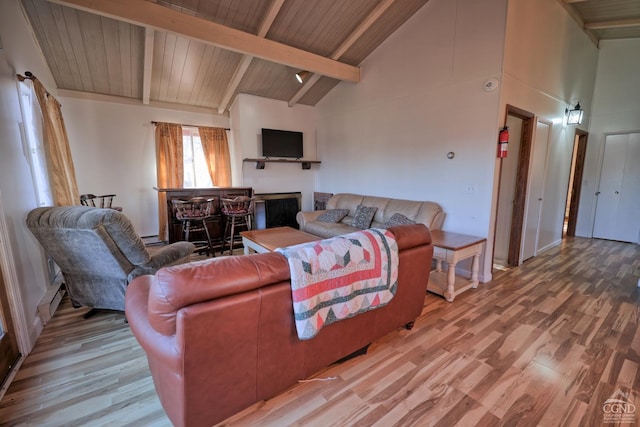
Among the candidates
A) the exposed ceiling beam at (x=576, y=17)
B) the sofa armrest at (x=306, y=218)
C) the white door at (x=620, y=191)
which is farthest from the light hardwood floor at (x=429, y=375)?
the exposed ceiling beam at (x=576, y=17)

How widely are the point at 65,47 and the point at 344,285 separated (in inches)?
191

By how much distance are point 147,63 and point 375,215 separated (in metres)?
4.10

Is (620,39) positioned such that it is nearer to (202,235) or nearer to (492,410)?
(492,410)

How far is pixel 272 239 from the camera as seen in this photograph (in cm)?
344

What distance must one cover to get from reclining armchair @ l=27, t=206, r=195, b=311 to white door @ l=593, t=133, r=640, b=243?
7694 mm

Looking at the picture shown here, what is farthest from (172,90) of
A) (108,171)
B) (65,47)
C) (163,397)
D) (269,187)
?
(163,397)

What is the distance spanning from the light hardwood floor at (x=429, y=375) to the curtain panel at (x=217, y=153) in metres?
3.49

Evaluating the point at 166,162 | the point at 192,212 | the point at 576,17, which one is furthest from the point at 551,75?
the point at 166,162

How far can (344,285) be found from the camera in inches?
63.4

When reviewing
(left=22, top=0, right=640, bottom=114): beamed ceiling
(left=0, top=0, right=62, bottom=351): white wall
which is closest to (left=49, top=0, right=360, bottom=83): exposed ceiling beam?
(left=22, top=0, right=640, bottom=114): beamed ceiling

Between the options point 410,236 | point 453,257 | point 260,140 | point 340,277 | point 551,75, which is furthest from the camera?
point 260,140

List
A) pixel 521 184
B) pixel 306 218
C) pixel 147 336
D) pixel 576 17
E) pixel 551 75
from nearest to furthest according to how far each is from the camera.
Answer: pixel 147 336 → pixel 521 184 → pixel 551 75 → pixel 576 17 → pixel 306 218

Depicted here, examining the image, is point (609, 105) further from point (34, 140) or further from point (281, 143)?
point (34, 140)

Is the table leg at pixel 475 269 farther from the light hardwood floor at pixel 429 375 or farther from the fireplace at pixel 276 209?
the fireplace at pixel 276 209
